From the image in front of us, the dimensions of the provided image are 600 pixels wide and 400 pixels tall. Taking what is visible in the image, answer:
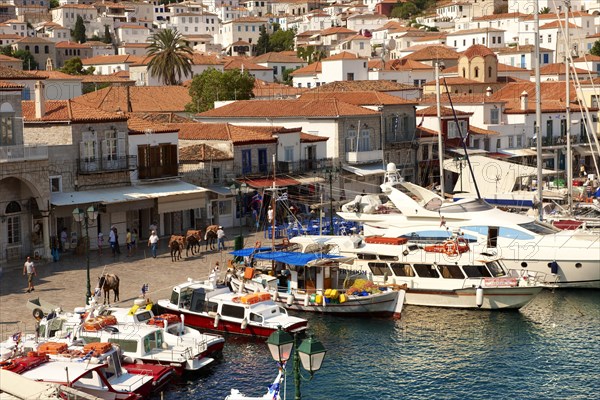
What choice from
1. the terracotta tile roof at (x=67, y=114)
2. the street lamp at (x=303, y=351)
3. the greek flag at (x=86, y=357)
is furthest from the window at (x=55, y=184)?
the street lamp at (x=303, y=351)

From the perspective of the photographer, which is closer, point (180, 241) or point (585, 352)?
point (585, 352)

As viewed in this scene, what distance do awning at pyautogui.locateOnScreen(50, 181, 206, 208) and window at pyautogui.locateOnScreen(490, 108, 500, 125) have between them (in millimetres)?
35019

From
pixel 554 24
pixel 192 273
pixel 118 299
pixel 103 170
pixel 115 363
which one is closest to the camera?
pixel 115 363

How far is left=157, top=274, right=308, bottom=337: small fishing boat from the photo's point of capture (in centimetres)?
3662

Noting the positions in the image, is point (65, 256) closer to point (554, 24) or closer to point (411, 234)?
point (411, 234)

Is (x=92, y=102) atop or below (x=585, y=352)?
atop

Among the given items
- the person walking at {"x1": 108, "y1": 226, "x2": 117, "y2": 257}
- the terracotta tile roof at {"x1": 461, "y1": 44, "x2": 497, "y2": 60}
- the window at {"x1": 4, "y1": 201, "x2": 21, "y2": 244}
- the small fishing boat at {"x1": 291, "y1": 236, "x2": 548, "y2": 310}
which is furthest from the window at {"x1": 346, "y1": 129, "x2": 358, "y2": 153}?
the terracotta tile roof at {"x1": 461, "y1": 44, "x2": 497, "y2": 60}

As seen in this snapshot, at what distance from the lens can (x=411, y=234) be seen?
47.4 metres

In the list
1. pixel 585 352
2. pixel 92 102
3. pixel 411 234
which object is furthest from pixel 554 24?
pixel 585 352

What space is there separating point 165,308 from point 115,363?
28.1ft

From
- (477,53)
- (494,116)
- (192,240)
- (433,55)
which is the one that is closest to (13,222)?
(192,240)

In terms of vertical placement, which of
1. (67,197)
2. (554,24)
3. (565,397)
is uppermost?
(554,24)

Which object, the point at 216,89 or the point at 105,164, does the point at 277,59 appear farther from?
the point at 105,164

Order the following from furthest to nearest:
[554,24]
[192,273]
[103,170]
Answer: [554,24]
[103,170]
[192,273]
